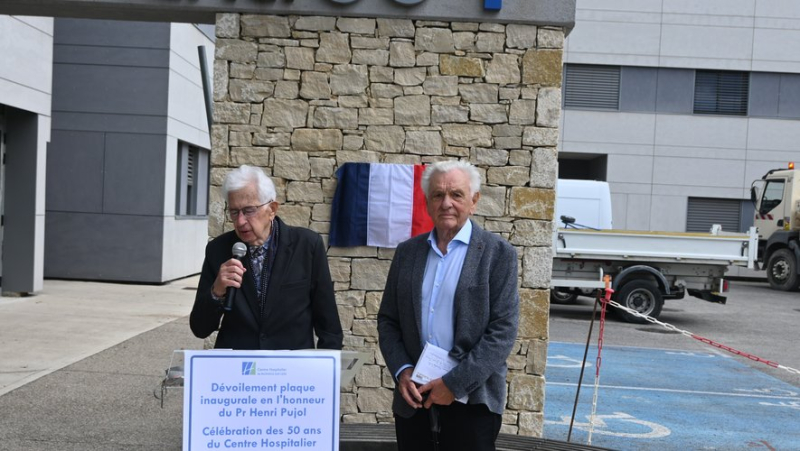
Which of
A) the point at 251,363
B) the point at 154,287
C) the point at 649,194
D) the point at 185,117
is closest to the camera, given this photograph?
the point at 251,363

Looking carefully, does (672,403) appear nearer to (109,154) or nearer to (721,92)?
(109,154)

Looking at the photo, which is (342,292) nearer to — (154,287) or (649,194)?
(154,287)

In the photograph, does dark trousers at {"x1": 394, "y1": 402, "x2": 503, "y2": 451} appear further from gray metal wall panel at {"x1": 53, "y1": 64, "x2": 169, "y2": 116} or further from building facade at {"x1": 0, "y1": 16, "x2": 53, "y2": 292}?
gray metal wall panel at {"x1": 53, "y1": 64, "x2": 169, "y2": 116}

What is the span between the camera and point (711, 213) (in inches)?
1074

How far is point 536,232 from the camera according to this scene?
20.6ft

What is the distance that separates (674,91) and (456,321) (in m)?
25.8

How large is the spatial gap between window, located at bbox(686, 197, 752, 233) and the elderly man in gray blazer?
83.3 feet

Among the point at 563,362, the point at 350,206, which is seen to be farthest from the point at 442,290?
the point at 563,362

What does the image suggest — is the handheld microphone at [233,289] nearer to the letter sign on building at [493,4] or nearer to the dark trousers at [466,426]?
the dark trousers at [466,426]

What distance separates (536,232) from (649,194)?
72.3ft

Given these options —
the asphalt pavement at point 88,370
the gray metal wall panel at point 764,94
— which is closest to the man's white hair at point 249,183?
the asphalt pavement at point 88,370

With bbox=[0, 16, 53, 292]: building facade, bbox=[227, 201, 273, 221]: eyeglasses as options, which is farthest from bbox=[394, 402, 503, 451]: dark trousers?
bbox=[0, 16, 53, 292]: building facade

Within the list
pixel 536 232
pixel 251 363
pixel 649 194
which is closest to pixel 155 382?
pixel 536 232

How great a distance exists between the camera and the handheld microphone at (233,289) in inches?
133
